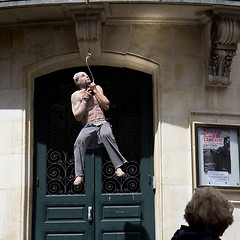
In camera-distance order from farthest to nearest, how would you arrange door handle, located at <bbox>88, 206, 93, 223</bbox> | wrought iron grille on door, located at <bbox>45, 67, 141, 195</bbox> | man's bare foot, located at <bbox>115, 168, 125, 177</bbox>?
wrought iron grille on door, located at <bbox>45, 67, 141, 195</bbox>, door handle, located at <bbox>88, 206, 93, 223</bbox>, man's bare foot, located at <bbox>115, 168, 125, 177</bbox>

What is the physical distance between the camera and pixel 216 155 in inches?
320

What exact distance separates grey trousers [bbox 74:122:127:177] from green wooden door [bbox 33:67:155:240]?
108 centimetres

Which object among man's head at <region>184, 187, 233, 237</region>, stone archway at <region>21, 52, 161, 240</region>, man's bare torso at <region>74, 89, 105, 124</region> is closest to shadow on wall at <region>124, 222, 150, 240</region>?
stone archway at <region>21, 52, 161, 240</region>

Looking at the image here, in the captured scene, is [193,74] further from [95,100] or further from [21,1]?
[21,1]

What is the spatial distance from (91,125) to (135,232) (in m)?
1.74

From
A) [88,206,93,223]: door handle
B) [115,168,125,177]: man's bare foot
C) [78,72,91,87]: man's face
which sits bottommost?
[88,206,93,223]: door handle

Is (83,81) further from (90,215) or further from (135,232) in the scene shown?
(135,232)

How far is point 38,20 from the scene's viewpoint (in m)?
8.30

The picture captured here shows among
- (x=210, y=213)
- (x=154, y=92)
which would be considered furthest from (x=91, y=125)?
(x=210, y=213)

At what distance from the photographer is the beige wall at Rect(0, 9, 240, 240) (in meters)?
8.01

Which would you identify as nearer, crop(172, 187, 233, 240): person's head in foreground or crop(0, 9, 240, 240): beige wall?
crop(172, 187, 233, 240): person's head in foreground

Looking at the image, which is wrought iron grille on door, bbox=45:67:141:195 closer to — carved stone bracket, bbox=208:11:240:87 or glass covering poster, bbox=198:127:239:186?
glass covering poster, bbox=198:127:239:186

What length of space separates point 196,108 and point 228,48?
2.88 ft

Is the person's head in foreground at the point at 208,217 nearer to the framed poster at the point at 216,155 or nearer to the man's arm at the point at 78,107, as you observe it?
the man's arm at the point at 78,107
